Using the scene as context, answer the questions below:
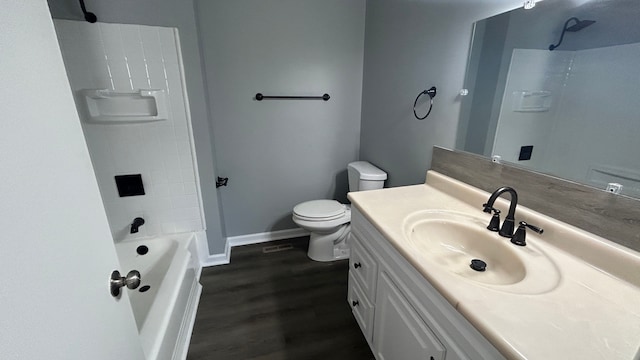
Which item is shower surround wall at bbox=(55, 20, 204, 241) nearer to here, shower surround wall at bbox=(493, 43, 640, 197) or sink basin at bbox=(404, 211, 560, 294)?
sink basin at bbox=(404, 211, 560, 294)

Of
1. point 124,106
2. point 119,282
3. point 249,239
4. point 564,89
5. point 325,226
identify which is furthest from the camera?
point 249,239

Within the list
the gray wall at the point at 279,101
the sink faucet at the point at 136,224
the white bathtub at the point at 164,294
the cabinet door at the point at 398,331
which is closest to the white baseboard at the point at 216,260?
the white bathtub at the point at 164,294

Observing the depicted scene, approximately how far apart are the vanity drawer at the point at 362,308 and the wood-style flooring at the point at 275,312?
16 cm

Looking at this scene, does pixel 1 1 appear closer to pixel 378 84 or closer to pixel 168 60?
pixel 168 60

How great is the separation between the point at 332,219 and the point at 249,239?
36.8 inches

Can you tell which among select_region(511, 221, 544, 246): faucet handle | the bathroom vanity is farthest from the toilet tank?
select_region(511, 221, 544, 246): faucet handle

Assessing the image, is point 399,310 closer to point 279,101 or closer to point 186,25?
point 279,101

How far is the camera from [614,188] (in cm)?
81

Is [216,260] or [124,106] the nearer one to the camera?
[124,106]

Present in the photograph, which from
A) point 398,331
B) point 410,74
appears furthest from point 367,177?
point 398,331

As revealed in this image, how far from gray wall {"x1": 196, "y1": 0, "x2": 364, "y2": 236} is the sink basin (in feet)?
4.70

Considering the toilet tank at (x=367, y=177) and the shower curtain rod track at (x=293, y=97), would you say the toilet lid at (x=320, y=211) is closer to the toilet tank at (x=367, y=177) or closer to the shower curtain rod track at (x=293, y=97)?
the toilet tank at (x=367, y=177)

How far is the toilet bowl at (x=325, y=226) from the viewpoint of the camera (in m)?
2.02

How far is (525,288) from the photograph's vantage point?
729mm
